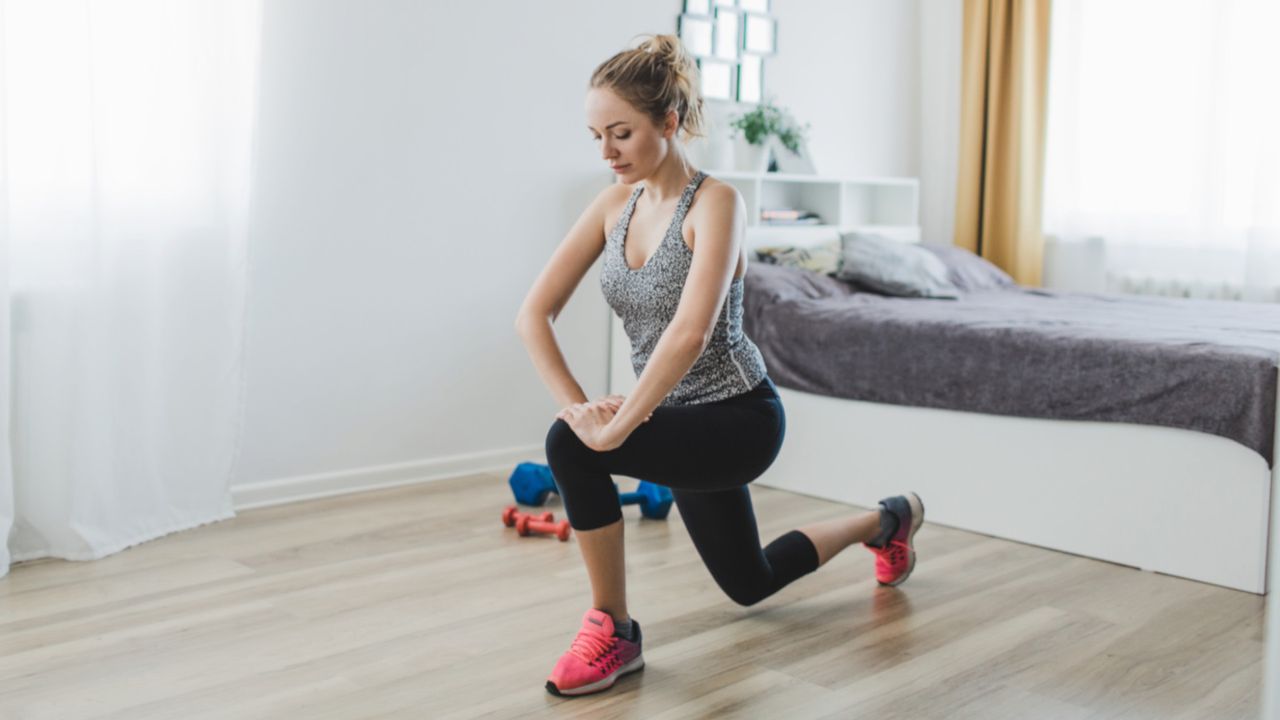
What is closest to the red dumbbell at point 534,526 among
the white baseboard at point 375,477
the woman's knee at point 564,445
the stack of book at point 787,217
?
the white baseboard at point 375,477

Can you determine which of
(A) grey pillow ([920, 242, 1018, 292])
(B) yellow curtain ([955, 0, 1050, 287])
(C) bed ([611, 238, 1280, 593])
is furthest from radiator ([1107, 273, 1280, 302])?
(C) bed ([611, 238, 1280, 593])

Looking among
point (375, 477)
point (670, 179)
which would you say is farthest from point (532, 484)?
point (670, 179)

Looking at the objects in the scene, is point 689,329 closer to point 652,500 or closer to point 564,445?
point 564,445

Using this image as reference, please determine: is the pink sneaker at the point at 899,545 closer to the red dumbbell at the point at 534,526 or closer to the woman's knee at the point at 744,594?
the woman's knee at the point at 744,594

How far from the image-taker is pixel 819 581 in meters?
2.49

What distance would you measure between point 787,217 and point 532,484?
1538 mm

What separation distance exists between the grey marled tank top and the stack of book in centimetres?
216

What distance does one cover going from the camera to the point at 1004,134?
4773mm

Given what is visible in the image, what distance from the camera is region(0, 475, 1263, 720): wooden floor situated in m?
1.83

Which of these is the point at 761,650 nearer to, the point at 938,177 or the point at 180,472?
the point at 180,472

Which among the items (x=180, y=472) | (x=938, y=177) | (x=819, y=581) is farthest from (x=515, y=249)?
(x=938, y=177)

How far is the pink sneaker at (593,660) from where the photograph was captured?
72.3 inches

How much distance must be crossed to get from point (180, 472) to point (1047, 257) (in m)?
3.32

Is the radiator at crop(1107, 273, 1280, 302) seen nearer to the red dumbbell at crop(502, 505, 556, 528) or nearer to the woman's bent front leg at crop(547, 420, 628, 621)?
the red dumbbell at crop(502, 505, 556, 528)
